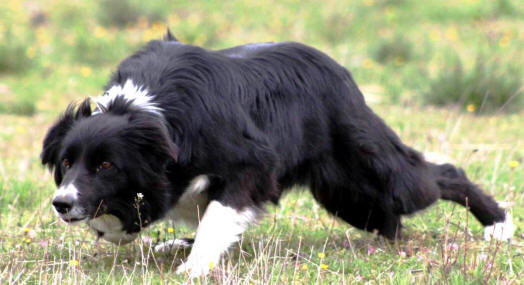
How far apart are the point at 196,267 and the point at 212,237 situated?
170mm

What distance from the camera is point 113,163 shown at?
13.3 feet

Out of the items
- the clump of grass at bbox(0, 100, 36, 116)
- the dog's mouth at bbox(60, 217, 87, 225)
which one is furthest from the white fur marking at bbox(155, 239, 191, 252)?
the clump of grass at bbox(0, 100, 36, 116)

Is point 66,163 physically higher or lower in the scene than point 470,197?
higher

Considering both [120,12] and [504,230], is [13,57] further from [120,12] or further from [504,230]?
[504,230]

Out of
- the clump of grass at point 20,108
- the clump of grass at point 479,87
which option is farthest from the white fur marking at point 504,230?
the clump of grass at point 20,108

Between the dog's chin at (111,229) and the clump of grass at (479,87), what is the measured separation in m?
5.26

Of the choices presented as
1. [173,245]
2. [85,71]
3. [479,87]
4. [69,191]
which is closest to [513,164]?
[479,87]

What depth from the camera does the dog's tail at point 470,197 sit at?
517 cm

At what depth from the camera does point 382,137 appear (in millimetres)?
4797

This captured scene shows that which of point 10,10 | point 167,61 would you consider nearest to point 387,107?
point 167,61

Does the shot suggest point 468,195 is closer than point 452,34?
Yes

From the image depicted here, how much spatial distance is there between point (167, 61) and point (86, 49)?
323 inches

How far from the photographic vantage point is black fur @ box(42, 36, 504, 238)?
4078 mm

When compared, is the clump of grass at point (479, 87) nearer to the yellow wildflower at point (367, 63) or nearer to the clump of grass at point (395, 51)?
the yellow wildflower at point (367, 63)
